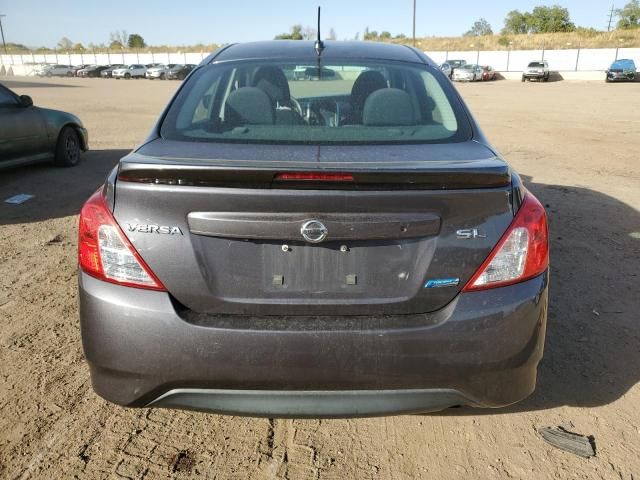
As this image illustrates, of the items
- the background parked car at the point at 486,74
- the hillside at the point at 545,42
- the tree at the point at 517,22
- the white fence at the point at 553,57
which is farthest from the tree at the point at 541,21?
the background parked car at the point at 486,74

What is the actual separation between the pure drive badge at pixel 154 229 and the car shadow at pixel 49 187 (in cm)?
457

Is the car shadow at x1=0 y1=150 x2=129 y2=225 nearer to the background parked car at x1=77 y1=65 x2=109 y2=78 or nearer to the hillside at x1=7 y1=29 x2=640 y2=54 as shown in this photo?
the background parked car at x1=77 y1=65 x2=109 y2=78

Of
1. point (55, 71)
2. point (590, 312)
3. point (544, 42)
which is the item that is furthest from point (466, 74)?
point (55, 71)

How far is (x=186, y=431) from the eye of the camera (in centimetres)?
257

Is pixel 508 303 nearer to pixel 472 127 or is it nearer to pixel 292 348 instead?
pixel 292 348

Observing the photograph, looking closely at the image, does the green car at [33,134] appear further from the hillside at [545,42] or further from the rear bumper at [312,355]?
the hillside at [545,42]

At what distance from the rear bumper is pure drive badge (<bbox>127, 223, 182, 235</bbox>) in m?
0.23

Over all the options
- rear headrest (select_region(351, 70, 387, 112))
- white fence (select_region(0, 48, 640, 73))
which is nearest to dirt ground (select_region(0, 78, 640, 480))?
rear headrest (select_region(351, 70, 387, 112))

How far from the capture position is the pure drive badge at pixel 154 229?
6.53ft

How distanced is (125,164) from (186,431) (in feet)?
4.20

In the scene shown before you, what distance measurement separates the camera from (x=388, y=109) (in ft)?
9.20

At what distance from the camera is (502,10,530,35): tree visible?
99875 mm

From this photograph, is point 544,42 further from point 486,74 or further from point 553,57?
point 486,74

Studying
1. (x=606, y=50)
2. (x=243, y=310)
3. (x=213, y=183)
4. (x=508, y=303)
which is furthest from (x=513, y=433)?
(x=606, y=50)
